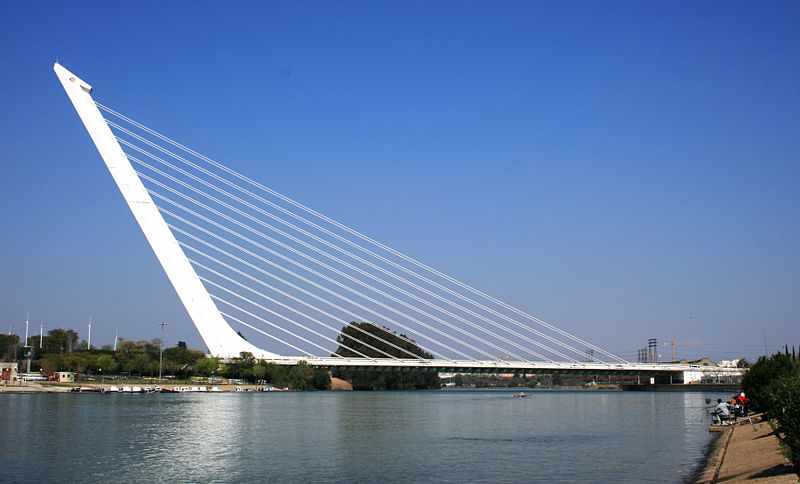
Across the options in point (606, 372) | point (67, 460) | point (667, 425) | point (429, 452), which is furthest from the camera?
point (606, 372)

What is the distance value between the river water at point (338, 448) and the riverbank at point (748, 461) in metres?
0.66

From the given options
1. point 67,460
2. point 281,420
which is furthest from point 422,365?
point 67,460

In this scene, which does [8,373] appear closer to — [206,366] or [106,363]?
[106,363]

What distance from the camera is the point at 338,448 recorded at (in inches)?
924

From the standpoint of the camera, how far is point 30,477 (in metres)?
17.4

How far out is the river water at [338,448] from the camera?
1820cm

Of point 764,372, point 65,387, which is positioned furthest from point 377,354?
A: point 764,372

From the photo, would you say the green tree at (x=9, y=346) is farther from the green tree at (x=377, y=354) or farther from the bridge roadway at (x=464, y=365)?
the bridge roadway at (x=464, y=365)

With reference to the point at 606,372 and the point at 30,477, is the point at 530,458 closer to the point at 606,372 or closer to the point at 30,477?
the point at 30,477

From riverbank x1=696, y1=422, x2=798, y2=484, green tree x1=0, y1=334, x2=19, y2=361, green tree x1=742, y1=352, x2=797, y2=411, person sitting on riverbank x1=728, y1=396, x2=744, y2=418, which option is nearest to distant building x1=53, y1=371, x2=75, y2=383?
green tree x1=0, y1=334, x2=19, y2=361

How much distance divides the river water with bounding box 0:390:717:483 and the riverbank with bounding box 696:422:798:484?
2.17 ft

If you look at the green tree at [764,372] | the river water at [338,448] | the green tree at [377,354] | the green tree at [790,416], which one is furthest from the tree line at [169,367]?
the green tree at [790,416]

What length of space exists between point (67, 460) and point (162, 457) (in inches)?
84.4

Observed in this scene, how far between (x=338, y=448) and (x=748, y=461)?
10660 millimetres
